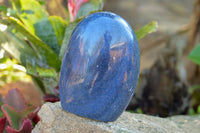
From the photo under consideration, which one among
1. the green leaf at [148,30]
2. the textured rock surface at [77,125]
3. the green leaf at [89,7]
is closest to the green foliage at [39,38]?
the green leaf at [148,30]

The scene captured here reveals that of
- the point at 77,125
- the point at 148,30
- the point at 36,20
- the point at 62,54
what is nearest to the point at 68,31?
the point at 62,54

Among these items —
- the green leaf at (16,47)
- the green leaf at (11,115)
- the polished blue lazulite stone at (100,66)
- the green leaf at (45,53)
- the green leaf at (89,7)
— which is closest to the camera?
the polished blue lazulite stone at (100,66)

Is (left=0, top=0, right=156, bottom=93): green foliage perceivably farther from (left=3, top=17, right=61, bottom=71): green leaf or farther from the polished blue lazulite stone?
the polished blue lazulite stone

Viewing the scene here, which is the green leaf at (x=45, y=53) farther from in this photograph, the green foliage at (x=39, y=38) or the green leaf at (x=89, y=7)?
the green leaf at (x=89, y=7)

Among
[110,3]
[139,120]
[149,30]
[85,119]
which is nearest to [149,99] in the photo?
[149,30]

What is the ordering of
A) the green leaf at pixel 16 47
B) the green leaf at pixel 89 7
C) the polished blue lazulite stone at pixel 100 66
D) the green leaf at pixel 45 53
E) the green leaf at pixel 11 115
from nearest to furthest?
the polished blue lazulite stone at pixel 100 66 → the green leaf at pixel 11 115 → the green leaf at pixel 45 53 → the green leaf at pixel 16 47 → the green leaf at pixel 89 7

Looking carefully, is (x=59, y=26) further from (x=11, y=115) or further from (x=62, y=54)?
(x=11, y=115)

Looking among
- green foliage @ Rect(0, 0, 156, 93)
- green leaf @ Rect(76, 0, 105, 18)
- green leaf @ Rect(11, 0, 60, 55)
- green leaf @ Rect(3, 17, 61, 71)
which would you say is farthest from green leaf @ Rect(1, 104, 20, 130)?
green leaf @ Rect(76, 0, 105, 18)
